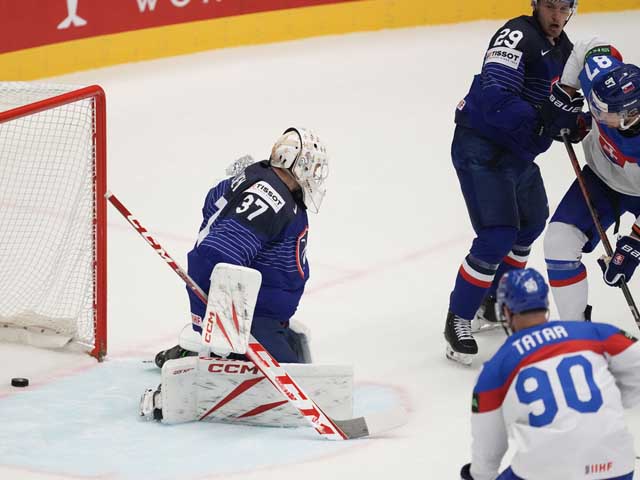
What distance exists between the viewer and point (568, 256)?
441 cm

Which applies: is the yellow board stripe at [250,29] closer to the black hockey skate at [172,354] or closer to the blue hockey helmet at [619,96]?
the black hockey skate at [172,354]

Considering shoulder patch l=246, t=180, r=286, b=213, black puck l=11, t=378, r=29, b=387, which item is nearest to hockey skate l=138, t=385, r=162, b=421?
black puck l=11, t=378, r=29, b=387

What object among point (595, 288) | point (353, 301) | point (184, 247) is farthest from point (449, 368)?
point (184, 247)

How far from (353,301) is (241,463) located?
179 centimetres

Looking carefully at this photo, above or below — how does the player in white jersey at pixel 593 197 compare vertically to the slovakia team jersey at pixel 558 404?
above

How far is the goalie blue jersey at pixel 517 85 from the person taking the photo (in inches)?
173

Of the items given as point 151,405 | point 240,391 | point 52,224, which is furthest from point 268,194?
point 52,224

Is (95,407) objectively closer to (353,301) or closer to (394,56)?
(353,301)

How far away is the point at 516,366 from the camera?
2648 millimetres

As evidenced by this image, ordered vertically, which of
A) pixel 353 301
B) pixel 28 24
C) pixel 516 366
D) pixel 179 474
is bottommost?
pixel 179 474

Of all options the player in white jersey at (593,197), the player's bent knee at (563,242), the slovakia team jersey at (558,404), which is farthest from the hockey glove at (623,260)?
the slovakia team jersey at (558,404)

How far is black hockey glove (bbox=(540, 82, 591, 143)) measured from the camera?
14.3 feet

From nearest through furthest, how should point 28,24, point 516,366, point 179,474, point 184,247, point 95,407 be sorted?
1. point 516,366
2. point 179,474
3. point 95,407
4. point 184,247
5. point 28,24

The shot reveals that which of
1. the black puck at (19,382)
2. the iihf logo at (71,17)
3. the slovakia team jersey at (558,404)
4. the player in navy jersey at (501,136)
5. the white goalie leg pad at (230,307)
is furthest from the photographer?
the iihf logo at (71,17)
